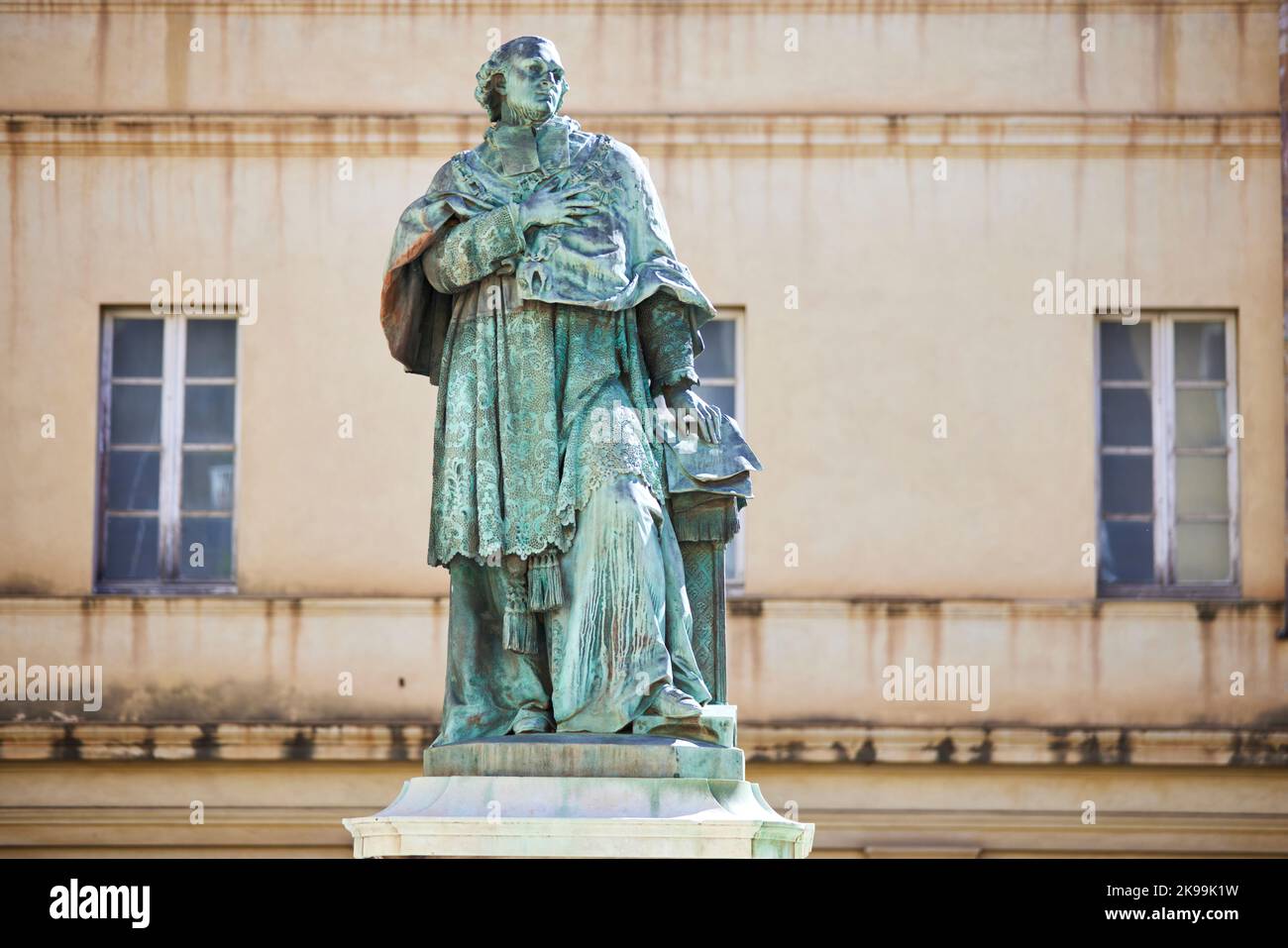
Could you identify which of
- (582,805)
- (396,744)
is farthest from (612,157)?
(396,744)

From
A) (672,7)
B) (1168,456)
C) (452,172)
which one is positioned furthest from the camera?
(672,7)

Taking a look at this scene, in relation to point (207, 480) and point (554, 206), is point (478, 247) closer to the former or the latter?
point (554, 206)

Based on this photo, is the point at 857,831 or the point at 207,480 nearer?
the point at 857,831

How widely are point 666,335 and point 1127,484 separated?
12.3 m

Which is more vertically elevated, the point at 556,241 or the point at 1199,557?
the point at 556,241

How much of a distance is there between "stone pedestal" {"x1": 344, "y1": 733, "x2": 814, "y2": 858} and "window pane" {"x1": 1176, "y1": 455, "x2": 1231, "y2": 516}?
1295 centimetres

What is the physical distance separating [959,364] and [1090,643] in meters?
2.17

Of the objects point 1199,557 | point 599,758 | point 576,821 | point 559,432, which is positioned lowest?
point 576,821

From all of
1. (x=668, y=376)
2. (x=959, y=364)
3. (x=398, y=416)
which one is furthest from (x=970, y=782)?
(x=668, y=376)

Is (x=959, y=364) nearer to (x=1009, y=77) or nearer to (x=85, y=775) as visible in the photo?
(x=1009, y=77)

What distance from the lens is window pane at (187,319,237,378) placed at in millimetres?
24156

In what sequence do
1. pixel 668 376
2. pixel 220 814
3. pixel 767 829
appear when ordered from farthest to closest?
1. pixel 220 814
2. pixel 668 376
3. pixel 767 829

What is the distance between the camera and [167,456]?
79.1 ft

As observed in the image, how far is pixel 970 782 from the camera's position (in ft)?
77.2
